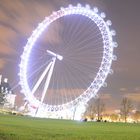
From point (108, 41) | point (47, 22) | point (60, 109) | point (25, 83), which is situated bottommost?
point (60, 109)

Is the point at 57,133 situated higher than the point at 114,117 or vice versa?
the point at 114,117

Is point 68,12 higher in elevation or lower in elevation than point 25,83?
higher

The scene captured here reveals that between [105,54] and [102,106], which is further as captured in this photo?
[102,106]

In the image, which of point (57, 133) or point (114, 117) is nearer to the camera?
point (57, 133)

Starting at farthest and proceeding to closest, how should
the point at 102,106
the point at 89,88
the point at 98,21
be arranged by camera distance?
the point at 102,106 → the point at 98,21 → the point at 89,88

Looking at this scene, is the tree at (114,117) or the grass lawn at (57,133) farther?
the tree at (114,117)

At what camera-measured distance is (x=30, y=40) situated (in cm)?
6725

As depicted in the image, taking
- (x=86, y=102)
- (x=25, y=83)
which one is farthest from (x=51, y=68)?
(x=86, y=102)

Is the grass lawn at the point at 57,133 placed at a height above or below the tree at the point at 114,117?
below

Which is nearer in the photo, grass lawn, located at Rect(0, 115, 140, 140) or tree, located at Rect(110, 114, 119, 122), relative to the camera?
grass lawn, located at Rect(0, 115, 140, 140)

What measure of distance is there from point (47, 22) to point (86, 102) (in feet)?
55.7

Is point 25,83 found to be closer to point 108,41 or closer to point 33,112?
point 33,112

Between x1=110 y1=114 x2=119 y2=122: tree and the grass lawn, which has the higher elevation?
x1=110 y1=114 x2=119 y2=122: tree

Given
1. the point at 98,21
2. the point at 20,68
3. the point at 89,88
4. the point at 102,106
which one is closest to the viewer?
the point at 89,88
